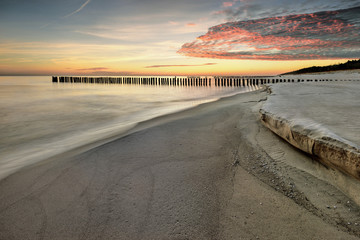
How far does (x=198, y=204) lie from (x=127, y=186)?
31.9 inches

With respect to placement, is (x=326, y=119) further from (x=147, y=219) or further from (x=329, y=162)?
(x=147, y=219)

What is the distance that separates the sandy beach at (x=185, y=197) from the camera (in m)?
1.50

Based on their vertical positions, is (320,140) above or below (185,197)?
above

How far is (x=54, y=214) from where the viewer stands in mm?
1755

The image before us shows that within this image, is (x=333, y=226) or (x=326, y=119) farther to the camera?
(x=326, y=119)

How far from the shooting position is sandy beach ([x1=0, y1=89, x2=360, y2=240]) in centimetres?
150

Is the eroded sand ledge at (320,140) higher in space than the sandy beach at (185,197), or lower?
higher

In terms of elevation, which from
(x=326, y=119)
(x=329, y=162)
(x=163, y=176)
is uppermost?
(x=326, y=119)

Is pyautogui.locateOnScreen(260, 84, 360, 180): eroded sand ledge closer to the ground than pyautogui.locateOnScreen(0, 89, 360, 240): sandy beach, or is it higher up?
higher up

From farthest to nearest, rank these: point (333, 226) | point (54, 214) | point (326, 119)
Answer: point (326, 119) < point (54, 214) < point (333, 226)

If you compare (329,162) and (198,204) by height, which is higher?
(329,162)

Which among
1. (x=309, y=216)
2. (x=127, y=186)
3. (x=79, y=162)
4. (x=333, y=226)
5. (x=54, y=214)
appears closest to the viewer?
(x=333, y=226)

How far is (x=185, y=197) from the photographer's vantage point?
187cm

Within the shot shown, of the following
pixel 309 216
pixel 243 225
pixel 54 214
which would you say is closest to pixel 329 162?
pixel 309 216
